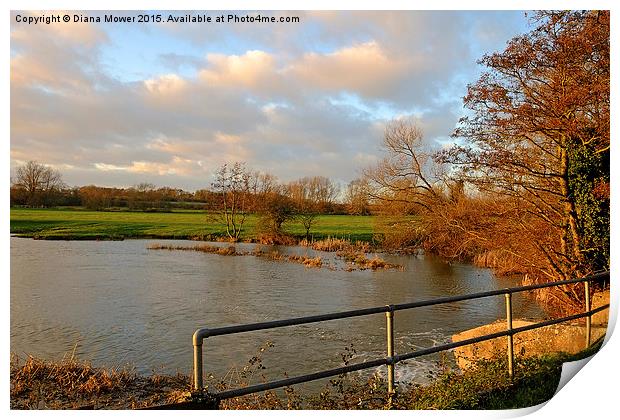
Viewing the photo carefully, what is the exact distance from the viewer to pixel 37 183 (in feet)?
29.2

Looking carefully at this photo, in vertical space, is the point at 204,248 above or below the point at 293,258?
above

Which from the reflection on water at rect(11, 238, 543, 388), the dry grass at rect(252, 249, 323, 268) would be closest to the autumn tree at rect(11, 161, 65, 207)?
the reflection on water at rect(11, 238, 543, 388)

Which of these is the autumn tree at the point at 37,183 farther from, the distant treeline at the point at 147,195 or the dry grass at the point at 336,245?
the dry grass at the point at 336,245

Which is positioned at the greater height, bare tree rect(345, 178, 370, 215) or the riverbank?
bare tree rect(345, 178, 370, 215)

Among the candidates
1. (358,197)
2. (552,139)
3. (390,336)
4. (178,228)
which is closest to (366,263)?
(358,197)

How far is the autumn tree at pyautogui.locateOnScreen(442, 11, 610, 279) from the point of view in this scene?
785 centimetres

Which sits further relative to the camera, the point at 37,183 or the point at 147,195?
the point at 147,195

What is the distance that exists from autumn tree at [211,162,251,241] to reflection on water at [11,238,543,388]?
8.20 meters

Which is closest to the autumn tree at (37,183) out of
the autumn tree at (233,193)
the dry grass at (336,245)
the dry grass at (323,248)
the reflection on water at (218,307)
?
the reflection on water at (218,307)

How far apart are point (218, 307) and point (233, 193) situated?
17.3 meters

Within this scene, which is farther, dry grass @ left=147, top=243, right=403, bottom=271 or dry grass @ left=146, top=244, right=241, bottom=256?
dry grass @ left=146, top=244, right=241, bottom=256

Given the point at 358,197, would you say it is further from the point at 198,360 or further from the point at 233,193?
the point at 198,360

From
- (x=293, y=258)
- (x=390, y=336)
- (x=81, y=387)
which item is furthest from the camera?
(x=293, y=258)

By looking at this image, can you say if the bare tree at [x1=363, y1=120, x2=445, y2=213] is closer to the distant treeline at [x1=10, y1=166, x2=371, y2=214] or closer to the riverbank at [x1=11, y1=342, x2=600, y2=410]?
the distant treeline at [x1=10, y1=166, x2=371, y2=214]
